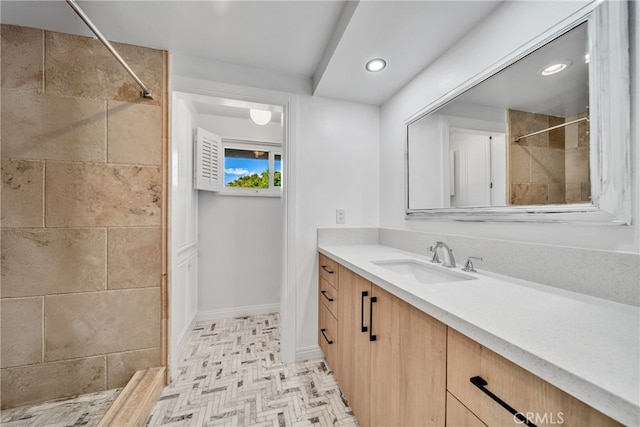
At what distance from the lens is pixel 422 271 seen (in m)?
1.38

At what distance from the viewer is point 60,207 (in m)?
1.47

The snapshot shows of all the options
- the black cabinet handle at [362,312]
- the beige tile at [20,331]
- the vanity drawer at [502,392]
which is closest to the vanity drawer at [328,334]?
the black cabinet handle at [362,312]

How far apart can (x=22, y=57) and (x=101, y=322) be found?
1.66 metres

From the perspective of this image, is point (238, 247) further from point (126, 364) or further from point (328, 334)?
point (328, 334)

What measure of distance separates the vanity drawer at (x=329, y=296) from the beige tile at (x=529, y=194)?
1073mm

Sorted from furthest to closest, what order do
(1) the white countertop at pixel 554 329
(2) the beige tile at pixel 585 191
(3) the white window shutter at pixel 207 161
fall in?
1. (3) the white window shutter at pixel 207 161
2. (2) the beige tile at pixel 585 191
3. (1) the white countertop at pixel 554 329

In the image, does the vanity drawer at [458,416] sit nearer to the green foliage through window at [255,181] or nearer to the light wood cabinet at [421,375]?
the light wood cabinet at [421,375]

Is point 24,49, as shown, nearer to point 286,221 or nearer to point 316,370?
point 286,221

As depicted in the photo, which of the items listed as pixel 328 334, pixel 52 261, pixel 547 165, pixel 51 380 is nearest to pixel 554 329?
pixel 547 165

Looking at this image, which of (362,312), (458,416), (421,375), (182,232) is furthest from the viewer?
(182,232)

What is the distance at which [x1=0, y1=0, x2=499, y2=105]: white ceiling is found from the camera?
3.92 ft

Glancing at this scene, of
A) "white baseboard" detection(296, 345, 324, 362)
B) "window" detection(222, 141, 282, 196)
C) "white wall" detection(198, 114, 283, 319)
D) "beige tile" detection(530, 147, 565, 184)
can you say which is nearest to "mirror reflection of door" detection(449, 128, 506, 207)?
"beige tile" detection(530, 147, 565, 184)

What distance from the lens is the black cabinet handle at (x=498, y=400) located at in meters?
0.49

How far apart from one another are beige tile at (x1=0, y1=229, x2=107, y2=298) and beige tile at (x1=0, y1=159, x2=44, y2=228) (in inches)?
2.6
